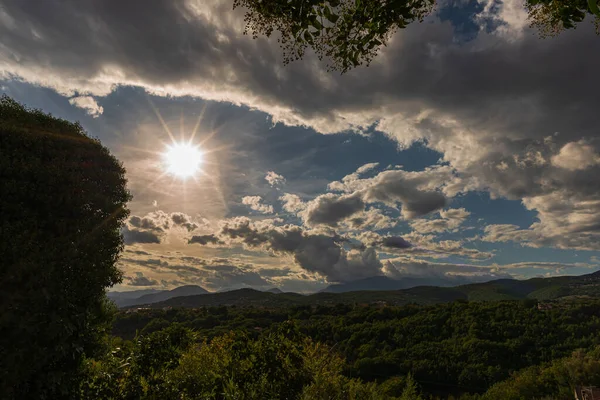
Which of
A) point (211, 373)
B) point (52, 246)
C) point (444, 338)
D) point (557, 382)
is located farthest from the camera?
point (444, 338)

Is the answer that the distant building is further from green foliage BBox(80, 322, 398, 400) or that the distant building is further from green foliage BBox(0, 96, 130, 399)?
green foliage BBox(0, 96, 130, 399)

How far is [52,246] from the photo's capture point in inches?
422

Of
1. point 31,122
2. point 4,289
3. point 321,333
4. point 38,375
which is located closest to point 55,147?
point 31,122

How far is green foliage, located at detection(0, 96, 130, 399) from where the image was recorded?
9531 mm

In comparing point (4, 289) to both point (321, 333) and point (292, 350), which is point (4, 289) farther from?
point (321, 333)

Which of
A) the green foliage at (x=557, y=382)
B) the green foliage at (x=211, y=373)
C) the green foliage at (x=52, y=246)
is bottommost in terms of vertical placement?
the green foliage at (x=557, y=382)

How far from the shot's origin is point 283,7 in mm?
4660

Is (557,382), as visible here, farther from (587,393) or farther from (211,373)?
(211,373)

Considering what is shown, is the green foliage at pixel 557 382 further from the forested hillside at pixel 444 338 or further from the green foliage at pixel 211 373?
the green foliage at pixel 211 373

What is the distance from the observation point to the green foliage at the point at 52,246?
9.53 meters

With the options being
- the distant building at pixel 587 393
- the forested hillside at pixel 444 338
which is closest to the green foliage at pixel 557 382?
the forested hillside at pixel 444 338

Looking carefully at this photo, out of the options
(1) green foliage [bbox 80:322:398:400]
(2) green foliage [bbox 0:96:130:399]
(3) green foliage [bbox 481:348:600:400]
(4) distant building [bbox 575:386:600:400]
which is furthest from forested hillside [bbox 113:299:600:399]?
(2) green foliage [bbox 0:96:130:399]

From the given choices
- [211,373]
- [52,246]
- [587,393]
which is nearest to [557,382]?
[587,393]

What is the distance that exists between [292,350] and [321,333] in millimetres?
74013
